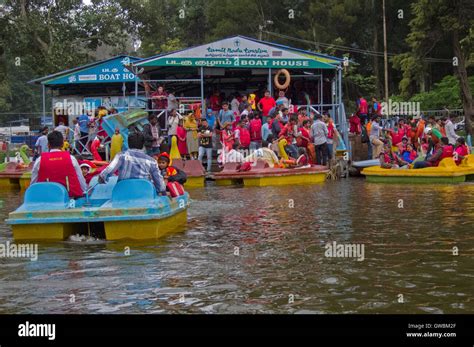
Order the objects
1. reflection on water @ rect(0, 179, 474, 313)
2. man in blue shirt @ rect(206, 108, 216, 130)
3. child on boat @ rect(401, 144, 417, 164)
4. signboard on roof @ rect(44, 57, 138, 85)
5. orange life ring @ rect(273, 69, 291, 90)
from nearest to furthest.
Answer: reflection on water @ rect(0, 179, 474, 313)
child on boat @ rect(401, 144, 417, 164)
man in blue shirt @ rect(206, 108, 216, 130)
orange life ring @ rect(273, 69, 291, 90)
signboard on roof @ rect(44, 57, 138, 85)

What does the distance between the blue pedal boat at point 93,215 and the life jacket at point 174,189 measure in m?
1.43

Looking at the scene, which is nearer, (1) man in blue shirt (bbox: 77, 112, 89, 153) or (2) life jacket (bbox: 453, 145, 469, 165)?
(2) life jacket (bbox: 453, 145, 469, 165)

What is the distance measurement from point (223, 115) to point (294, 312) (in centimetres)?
1884

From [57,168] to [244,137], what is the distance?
12267mm

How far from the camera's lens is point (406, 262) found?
10320 millimetres

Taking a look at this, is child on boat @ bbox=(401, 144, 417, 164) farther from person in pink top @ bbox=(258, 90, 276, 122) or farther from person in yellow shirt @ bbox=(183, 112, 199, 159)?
person in yellow shirt @ bbox=(183, 112, 199, 159)

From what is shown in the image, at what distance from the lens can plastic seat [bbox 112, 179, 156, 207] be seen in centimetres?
1235

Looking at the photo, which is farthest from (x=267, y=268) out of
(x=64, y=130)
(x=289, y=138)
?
(x=64, y=130)

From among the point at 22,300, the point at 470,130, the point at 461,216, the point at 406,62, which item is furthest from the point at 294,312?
the point at 406,62

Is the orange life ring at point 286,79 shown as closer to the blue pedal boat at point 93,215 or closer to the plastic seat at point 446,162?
the plastic seat at point 446,162

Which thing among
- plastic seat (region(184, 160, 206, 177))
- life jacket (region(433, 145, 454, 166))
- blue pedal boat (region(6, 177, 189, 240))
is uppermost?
life jacket (region(433, 145, 454, 166))

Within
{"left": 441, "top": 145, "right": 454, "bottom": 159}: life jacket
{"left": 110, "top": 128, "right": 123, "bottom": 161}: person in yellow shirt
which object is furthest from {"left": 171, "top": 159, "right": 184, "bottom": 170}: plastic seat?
{"left": 441, "top": 145, "right": 454, "bottom": 159}: life jacket

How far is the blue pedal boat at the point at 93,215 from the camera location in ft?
39.7
